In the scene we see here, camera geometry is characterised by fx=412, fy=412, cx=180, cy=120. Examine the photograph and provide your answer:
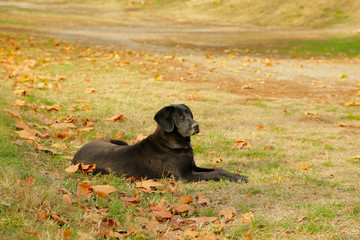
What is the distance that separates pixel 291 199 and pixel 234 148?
80.0 inches

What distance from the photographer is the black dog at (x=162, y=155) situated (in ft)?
16.1

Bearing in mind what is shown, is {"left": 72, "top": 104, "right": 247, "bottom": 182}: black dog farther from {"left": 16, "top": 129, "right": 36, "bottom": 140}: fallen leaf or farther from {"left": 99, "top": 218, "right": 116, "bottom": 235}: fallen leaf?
{"left": 99, "top": 218, "right": 116, "bottom": 235}: fallen leaf

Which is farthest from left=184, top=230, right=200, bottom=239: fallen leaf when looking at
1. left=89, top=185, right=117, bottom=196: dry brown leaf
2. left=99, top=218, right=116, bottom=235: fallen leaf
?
left=89, top=185, right=117, bottom=196: dry brown leaf

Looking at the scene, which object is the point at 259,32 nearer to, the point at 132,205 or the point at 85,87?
the point at 85,87

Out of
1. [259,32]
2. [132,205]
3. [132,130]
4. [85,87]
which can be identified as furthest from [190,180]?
[259,32]

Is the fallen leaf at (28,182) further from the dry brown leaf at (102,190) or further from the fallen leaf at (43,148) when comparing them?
the fallen leaf at (43,148)

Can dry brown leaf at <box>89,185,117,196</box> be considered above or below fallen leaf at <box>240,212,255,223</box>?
above

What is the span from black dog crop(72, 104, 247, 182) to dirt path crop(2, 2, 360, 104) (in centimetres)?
519

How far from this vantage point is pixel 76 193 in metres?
3.89

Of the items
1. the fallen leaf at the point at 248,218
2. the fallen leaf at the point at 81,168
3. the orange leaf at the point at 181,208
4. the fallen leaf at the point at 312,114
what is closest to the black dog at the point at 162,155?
the fallen leaf at the point at 81,168

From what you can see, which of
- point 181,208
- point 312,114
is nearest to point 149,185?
point 181,208

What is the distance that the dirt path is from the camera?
35.1ft

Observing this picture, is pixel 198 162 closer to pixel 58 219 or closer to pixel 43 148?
pixel 43 148

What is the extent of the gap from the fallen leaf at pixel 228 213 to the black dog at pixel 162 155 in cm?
105
